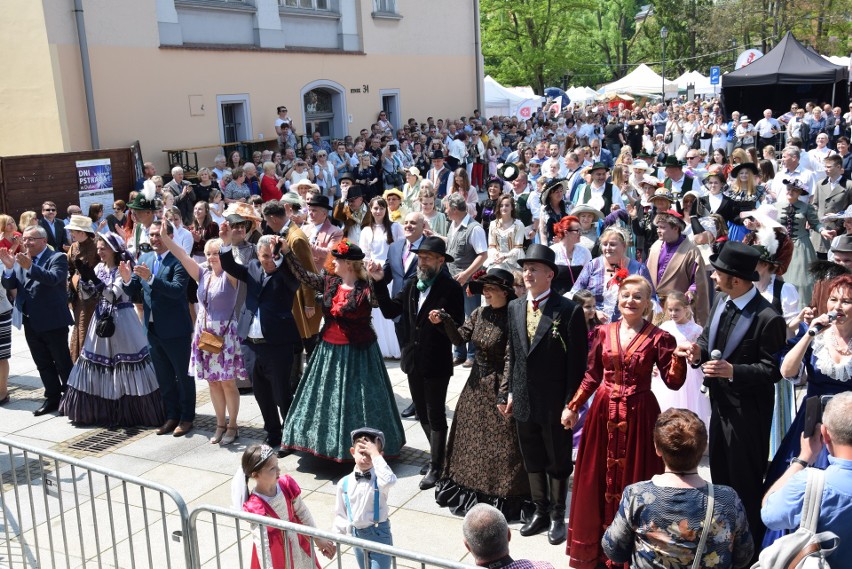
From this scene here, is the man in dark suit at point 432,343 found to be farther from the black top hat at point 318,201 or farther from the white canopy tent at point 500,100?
the white canopy tent at point 500,100

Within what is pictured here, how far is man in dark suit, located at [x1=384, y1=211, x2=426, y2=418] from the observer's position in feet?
26.2

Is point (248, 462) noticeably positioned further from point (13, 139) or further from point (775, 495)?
point (13, 139)

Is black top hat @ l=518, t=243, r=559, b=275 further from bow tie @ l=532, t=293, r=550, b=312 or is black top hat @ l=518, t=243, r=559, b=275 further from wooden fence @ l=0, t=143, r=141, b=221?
wooden fence @ l=0, t=143, r=141, b=221

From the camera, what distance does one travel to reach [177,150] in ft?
61.3

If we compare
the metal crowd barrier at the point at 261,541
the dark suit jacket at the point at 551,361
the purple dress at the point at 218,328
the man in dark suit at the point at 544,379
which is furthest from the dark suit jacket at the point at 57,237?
the dark suit jacket at the point at 551,361

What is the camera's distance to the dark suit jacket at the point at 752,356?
474cm

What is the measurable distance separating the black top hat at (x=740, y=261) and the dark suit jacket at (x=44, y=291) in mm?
6430

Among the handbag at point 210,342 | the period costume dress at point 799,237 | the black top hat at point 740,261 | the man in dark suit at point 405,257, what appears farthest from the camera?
the period costume dress at point 799,237

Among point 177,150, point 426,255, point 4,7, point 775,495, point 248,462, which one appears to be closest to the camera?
point 775,495

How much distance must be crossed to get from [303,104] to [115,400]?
15.6 metres

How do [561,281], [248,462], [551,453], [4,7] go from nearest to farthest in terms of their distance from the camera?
[248,462] → [551,453] → [561,281] → [4,7]

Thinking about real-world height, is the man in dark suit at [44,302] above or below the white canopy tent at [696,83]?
below

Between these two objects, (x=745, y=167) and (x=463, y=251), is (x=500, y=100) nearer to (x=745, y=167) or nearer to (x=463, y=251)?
(x=745, y=167)

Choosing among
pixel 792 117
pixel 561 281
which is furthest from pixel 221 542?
pixel 792 117
